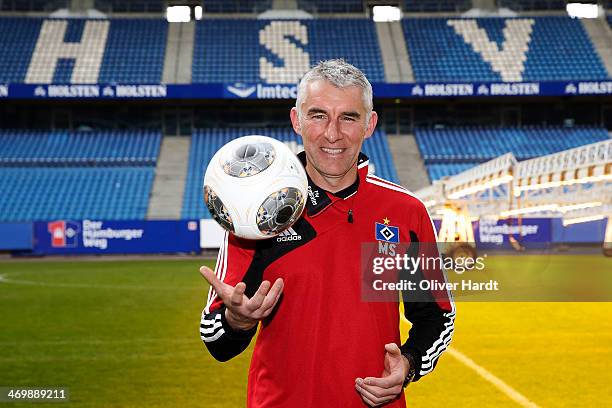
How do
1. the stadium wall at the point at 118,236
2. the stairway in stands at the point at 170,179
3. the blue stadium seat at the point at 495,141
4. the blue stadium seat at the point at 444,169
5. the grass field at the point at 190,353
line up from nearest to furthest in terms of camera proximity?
the grass field at the point at 190,353, the stadium wall at the point at 118,236, the stairway in stands at the point at 170,179, the blue stadium seat at the point at 444,169, the blue stadium seat at the point at 495,141

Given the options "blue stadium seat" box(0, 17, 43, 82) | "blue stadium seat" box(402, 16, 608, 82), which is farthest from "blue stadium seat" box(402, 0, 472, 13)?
"blue stadium seat" box(0, 17, 43, 82)

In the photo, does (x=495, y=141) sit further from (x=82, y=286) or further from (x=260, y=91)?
(x=82, y=286)

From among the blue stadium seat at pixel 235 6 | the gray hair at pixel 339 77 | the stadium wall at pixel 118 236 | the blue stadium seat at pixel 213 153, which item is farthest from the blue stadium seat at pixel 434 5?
the gray hair at pixel 339 77

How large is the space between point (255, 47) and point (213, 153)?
7223 millimetres

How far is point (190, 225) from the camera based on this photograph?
99.1 ft

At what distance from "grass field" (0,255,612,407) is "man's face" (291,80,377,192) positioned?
4034 millimetres

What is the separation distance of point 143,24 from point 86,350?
36973 millimetres

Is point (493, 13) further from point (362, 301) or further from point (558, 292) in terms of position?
point (362, 301)

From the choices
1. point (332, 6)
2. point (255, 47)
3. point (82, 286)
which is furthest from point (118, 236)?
point (332, 6)

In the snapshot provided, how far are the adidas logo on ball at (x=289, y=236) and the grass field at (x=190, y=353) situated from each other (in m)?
3.94

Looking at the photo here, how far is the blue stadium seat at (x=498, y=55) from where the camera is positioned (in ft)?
131

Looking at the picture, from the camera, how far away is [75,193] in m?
34.7

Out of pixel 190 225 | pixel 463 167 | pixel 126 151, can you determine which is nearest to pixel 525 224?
pixel 463 167

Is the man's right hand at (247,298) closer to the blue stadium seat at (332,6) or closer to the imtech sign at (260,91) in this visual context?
the imtech sign at (260,91)
